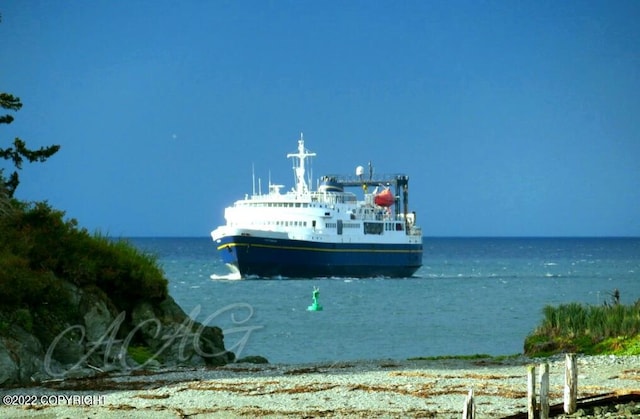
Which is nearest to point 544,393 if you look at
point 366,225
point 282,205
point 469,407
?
point 469,407

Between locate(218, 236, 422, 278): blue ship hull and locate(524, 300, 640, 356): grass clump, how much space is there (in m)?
53.9

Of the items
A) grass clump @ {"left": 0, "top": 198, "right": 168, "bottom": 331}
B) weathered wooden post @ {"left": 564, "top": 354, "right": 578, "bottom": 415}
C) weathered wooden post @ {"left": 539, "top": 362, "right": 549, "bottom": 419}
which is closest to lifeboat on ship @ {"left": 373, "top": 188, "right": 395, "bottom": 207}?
grass clump @ {"left": 0, "top": 198, "right": 168, "bottom": 331}

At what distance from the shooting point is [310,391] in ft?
52.4

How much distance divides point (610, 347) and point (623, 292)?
142 ft

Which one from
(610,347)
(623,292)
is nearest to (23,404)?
(610,347)

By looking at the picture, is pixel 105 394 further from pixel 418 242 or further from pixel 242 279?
pixel 418 242

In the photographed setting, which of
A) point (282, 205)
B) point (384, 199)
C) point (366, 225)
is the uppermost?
point (384, 199)

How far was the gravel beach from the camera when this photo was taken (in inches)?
565

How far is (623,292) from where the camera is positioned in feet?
206

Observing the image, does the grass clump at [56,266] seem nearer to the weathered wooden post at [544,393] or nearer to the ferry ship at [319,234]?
the weathered wooden post at [544,393]

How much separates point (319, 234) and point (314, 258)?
1.84 m

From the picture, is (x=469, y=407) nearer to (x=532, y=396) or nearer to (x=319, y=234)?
(x=532, y=396)

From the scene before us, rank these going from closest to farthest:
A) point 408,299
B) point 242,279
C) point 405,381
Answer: point 405,381, point 408,299, point 242,279

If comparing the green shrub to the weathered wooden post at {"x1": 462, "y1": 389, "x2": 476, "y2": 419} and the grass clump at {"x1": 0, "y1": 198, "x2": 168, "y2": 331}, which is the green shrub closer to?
the grass clump at {"x1": 0, "y1": 198, "x2": 168, "y2": 331}
